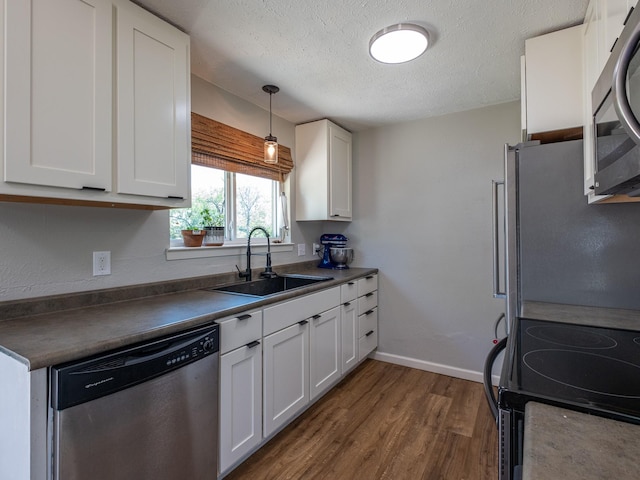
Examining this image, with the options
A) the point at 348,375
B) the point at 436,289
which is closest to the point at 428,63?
the point at 436,289

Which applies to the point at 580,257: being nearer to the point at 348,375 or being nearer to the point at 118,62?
the point at 348,375

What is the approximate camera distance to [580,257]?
4.78ft

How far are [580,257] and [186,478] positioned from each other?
1903 mm

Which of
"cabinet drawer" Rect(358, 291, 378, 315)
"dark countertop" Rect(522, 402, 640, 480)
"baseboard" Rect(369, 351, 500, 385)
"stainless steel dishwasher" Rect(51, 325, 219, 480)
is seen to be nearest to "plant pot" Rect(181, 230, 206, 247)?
"stainless steel dishwasher" Rect(51, 325, 219, 480)

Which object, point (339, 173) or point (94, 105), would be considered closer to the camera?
point (94, 105)

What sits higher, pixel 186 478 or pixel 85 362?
pixel 85 362

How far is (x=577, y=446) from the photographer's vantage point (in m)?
0.53

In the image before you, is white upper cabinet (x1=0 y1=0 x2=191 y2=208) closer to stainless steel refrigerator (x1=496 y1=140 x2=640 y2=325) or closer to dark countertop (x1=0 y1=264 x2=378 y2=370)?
dark countertop (x1=0 y1=264 x2=378 y2=370)

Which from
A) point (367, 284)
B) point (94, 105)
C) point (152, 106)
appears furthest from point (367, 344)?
point (94, 105)

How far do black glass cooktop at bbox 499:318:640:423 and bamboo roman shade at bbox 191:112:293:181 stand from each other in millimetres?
1966

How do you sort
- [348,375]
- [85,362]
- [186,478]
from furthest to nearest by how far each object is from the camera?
[348,375] → [186,478] → [85,362]

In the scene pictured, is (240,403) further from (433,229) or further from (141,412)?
(433,229)

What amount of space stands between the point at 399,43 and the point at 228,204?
152cm

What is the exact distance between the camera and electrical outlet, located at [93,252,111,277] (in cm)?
157
